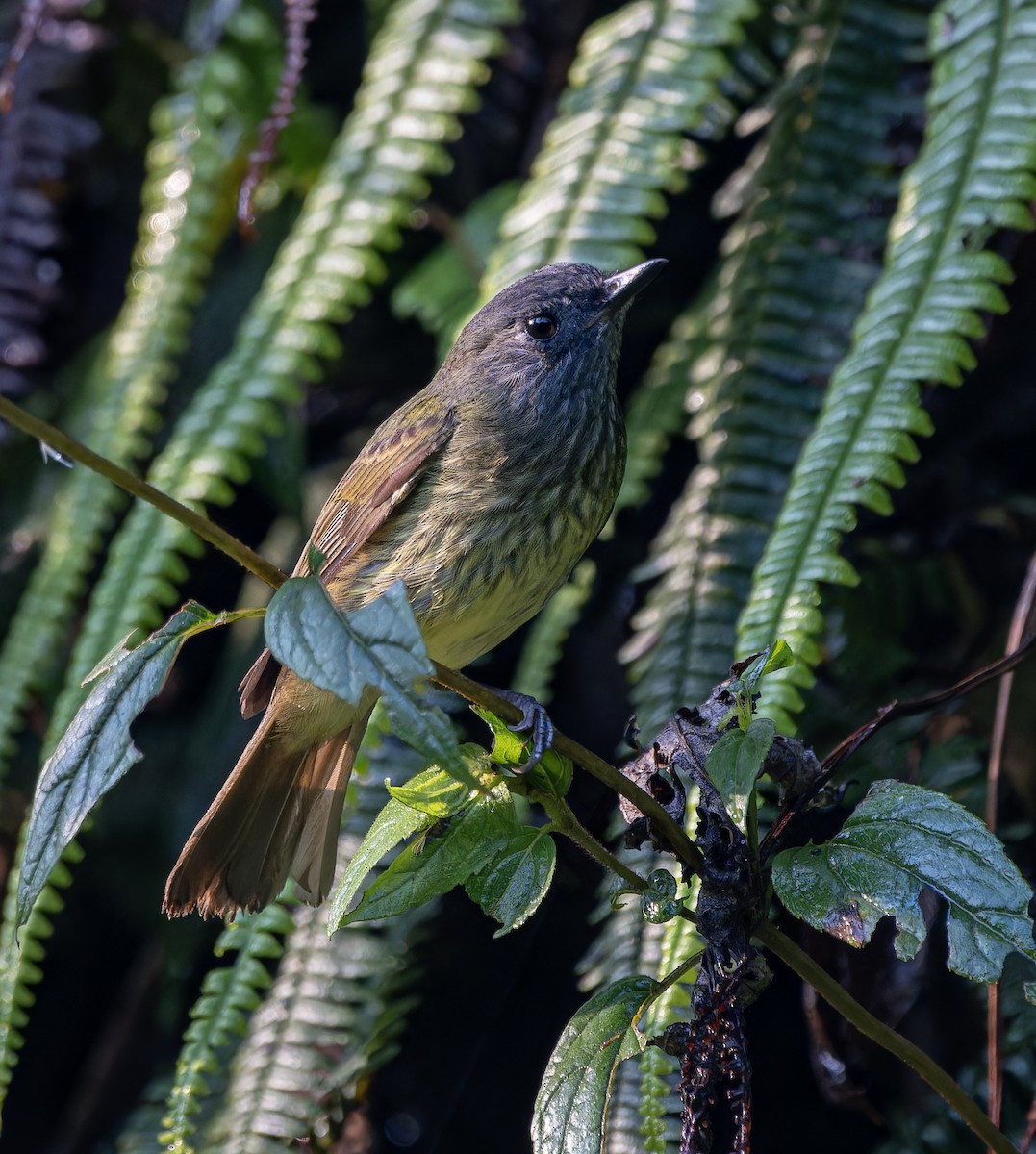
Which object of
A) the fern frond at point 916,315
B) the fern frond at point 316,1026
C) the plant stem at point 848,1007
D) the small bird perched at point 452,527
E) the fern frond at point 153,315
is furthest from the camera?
the fern frond at point 153,315

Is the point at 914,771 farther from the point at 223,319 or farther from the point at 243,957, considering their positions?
the point at 223,319

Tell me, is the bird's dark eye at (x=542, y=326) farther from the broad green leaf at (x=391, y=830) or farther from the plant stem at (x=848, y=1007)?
the plant stem at (x=848, y=1007)

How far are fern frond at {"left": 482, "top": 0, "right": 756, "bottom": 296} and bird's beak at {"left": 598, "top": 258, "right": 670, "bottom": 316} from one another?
7 cm

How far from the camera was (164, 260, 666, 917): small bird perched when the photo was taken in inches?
87.7

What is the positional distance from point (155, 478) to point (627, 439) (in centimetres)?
99

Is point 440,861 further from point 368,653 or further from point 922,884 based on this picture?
point 922,884

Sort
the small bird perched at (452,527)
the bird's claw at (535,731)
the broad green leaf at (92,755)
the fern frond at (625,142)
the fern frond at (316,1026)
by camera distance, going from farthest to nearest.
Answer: the fern frond at (625,142)
the fern frond at (316,1026)
the small bird perched at (452,527)
the bird's claw at (535,731)
the broad green leaf at (92,755)

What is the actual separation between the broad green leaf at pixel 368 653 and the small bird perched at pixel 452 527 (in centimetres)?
90

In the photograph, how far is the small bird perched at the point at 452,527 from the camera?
223 centimetres

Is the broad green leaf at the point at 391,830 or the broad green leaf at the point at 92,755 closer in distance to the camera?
the broad green leaf at the point at 92,755

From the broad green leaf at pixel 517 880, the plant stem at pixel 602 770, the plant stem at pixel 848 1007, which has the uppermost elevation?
the plant stem at pixel 602 770

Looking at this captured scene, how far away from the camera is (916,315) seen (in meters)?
2.21

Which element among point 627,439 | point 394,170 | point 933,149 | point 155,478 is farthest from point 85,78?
point 933,149

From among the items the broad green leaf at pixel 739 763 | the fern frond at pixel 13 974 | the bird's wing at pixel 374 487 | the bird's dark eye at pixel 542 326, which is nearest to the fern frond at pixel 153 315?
the fern frond at pixel 13 974
